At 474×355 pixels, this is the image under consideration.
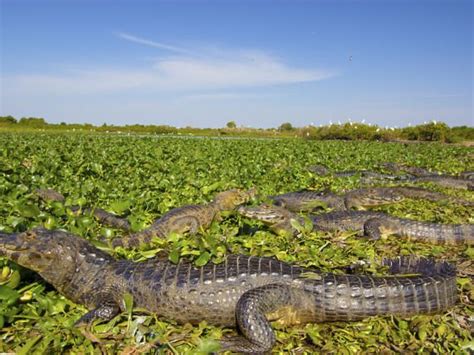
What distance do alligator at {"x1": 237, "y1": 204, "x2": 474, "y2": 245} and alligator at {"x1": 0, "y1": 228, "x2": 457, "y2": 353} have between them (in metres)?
1.64

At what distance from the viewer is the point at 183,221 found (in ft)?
16.7

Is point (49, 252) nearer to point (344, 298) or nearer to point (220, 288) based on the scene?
point (220, 288)

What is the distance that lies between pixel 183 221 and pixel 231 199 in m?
1.19

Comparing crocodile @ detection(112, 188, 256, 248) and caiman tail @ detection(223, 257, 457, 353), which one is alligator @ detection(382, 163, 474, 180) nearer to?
crocodile @ detection(112, 188, 256, 248)

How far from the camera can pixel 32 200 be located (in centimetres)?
490

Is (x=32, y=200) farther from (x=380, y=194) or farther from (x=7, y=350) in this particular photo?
(x=380, y=194)

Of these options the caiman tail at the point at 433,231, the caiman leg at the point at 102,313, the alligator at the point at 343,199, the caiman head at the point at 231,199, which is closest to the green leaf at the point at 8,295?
the caiman leg at the point at 102,313

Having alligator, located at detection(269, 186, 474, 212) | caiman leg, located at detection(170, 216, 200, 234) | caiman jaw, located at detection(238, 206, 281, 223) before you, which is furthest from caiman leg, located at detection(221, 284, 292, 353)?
alligator, located at detection(269, 186, 474, 212)

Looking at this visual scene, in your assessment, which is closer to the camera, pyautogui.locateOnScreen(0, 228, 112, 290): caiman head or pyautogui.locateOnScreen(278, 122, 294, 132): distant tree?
pyautogui.locateOnScreen(0, 228, 112, 290): caiman head

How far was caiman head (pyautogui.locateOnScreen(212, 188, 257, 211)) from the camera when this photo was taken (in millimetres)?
5945

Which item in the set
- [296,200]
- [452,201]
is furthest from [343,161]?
[296,200]

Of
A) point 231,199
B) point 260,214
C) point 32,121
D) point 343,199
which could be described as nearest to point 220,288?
point 260,214

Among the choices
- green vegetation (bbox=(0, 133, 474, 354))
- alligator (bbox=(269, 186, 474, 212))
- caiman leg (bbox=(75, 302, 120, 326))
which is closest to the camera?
green vegetation (bbox=(0, 133, 474, 354))

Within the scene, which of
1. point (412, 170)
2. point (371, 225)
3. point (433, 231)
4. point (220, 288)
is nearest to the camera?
point (220, 288)
